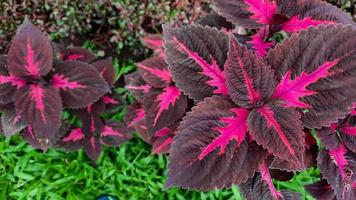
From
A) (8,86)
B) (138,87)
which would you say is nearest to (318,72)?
(138,87)

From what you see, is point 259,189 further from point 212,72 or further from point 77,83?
point 77,83

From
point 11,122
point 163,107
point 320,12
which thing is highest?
point 320,12

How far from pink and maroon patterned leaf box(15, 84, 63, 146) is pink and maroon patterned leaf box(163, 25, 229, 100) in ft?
2.31

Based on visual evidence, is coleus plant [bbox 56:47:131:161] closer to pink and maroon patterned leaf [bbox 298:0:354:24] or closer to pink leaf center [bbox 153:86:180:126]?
pink leaf center [bbox 153:86:180:126]

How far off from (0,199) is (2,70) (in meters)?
0.61

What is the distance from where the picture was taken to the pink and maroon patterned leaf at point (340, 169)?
115cm

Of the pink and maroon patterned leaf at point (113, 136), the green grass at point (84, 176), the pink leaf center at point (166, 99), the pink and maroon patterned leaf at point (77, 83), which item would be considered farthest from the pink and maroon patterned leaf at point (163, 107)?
the green grass at point (84, 176)

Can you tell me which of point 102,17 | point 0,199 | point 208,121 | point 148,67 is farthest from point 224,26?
point 0,199

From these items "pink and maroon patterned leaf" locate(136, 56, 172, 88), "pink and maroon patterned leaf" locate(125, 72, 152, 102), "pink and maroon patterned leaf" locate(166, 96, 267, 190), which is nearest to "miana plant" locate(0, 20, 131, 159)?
"pink and maroon patterned leaf" locate(125, 72, 152, 102)

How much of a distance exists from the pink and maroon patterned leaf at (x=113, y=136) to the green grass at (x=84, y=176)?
115mm

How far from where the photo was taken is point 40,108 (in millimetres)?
1637

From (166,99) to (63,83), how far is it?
452 mm

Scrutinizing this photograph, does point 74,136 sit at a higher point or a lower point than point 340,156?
lower

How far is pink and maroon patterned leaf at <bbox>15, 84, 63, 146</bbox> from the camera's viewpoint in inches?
64.1
